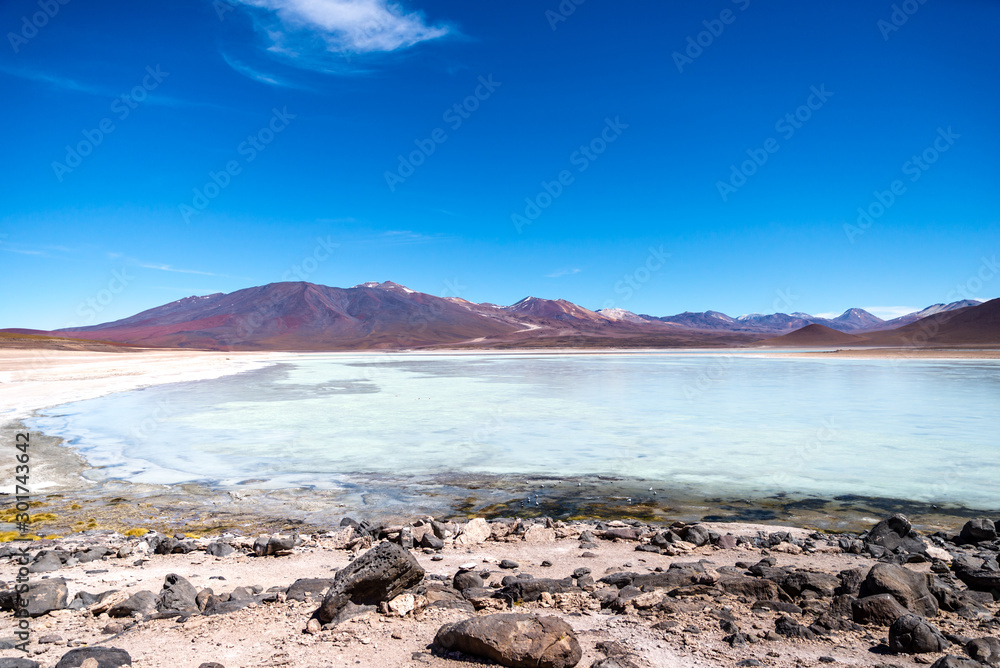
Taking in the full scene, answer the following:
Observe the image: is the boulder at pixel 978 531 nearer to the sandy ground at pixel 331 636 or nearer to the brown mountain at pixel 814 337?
the sandy ground at pixel 331 636

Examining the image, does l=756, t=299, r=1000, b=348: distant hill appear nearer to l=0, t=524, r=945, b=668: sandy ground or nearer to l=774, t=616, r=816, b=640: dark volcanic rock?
l=774, t=616, r=816, b=640: dark volcanic rock

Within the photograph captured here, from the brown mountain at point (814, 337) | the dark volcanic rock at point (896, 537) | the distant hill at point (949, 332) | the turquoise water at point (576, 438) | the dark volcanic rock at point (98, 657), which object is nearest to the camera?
the dark volcanic rock at point (98, 657)

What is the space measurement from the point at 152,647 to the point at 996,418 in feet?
53.9

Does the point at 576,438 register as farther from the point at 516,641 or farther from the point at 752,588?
the point at 516,641

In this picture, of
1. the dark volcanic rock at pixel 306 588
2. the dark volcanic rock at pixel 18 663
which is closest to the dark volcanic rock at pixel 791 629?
the dark volcanic rock at pixel 306 588

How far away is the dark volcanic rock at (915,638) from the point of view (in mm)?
3193

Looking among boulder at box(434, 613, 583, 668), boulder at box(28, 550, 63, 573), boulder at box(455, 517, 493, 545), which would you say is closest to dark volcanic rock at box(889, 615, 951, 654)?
boulder at box(434, 613, 583, 668)

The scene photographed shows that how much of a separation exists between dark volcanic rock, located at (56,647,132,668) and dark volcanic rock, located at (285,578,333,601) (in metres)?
1.04

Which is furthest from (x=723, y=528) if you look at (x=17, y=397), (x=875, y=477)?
(x=17, y=397)

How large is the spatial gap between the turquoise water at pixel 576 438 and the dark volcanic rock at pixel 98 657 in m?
4.92

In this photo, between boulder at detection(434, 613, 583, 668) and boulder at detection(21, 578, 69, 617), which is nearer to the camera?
boulder at detection(434, 613, 583, 668)

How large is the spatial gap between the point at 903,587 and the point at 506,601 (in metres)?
2.61

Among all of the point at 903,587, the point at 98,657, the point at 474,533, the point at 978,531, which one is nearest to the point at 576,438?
the point at 474,533

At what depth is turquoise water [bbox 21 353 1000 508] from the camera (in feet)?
27.0
